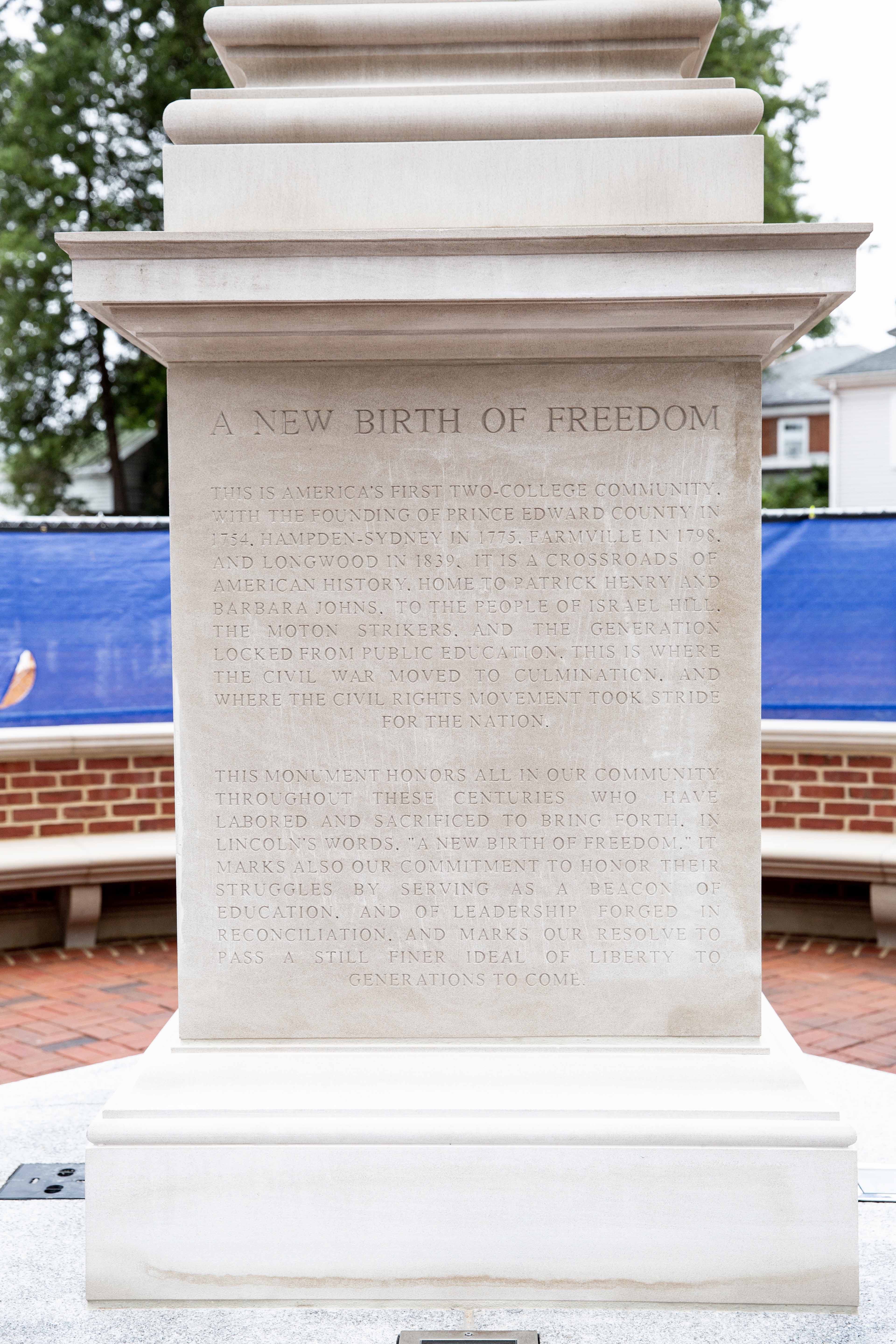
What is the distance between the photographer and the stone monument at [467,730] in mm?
2852

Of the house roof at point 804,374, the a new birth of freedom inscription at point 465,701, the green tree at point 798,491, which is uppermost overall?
the house roof at point 804,374

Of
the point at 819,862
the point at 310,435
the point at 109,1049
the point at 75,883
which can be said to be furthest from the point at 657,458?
the point at 75,883

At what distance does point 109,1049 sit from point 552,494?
311cm

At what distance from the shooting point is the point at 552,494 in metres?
2.98

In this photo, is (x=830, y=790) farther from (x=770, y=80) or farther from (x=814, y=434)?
(x=814, y=434)

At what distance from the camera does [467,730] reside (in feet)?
9.89

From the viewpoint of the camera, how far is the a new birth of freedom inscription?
2.97 m

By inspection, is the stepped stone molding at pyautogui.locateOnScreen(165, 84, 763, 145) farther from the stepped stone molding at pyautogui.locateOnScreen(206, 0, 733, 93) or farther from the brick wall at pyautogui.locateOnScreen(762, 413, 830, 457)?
the brick wall at pyautogui.locateOnScreen(762, 413, 830, 457)

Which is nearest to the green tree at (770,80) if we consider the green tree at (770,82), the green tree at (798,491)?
the green tree at (770,82)

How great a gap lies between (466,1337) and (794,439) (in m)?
37.8

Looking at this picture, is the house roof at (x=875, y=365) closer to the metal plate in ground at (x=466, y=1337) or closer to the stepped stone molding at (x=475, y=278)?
the stepped stone molding at (x=475, y=278)

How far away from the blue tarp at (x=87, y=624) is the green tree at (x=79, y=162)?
17.1 metres

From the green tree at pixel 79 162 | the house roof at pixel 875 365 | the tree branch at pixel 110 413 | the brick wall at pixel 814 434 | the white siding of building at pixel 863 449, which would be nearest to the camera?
the green tree at pixel 79 162

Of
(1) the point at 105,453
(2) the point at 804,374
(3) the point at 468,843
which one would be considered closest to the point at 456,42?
(3) the point at 468,843
